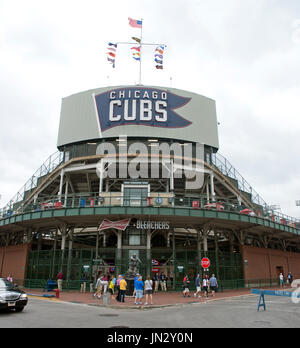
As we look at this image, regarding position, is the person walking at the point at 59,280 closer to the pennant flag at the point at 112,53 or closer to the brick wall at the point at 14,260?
the brick wall at the point at 14,260

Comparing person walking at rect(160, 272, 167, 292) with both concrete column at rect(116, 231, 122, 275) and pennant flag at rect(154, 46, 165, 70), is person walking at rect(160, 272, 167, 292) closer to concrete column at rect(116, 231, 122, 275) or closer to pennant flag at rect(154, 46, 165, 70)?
→ concrete column at rect(116, 231, 122, 275)

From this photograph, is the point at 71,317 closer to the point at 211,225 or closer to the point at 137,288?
the point at 137,288

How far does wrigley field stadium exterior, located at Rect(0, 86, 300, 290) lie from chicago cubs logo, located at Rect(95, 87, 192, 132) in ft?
0.41

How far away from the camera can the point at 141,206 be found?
2650 cm

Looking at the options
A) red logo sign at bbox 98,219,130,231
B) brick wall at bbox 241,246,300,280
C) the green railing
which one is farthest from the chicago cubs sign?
brick wall at bbox 241,246,300,280

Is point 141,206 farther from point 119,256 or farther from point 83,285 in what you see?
point 83,285

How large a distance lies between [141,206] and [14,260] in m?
17.0

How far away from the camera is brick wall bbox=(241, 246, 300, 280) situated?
32.3 meters

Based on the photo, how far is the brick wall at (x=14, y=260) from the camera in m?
31.8

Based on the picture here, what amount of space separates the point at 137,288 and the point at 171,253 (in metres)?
10.7

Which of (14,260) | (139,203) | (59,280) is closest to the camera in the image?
(59,280)

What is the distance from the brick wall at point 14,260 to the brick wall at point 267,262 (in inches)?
861

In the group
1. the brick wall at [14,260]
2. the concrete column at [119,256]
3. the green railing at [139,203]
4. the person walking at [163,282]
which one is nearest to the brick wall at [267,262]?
the green railing at [139,203]

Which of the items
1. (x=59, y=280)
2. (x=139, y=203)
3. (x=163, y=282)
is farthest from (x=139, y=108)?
(x=59, y=280)
